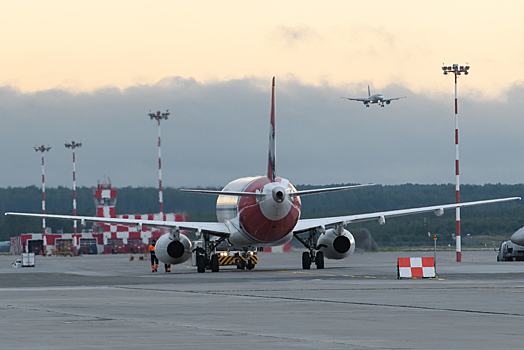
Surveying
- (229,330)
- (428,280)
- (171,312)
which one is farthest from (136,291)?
(229,330)

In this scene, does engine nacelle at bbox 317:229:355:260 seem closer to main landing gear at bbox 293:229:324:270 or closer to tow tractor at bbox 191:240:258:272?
main landing gear at bbox 293:229:324:270

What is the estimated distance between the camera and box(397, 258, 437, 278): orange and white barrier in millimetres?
30656

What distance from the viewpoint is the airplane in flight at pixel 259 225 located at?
39.9m

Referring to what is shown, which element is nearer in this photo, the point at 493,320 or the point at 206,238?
the point at 493,320

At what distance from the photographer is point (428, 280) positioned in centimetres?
2909

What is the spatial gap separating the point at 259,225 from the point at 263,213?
3.12 feet

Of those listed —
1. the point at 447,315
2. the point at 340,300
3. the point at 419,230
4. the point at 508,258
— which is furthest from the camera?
the point at 419,230

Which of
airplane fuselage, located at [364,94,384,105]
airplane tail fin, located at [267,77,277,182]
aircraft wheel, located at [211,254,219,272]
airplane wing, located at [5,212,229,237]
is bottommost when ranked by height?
aircraft wheel, located at [211,254,219,272]

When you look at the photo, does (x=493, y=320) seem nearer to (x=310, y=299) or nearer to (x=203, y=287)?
(x=310, y=299)

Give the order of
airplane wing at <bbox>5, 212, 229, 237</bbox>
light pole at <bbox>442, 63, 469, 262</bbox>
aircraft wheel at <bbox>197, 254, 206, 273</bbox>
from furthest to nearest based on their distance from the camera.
Answer: light pole at <bbox>442, 63, 469, 262</bbox> → airplane wing at <bbox>5, 212, 229, 237</bbox> → aircraft wheel at <bbox>197, 254, 206, 273</bbox>

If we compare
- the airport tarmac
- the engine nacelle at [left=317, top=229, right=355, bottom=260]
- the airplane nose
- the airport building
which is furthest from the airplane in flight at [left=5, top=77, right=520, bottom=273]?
the airport building

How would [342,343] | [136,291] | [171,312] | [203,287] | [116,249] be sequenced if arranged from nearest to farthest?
A: [342,343] < [171,312] < [136,291] < [203,287] < [116,249]

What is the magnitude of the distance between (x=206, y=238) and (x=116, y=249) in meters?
74.0

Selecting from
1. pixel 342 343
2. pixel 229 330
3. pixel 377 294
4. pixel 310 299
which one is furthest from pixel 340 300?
pixel 342 343
